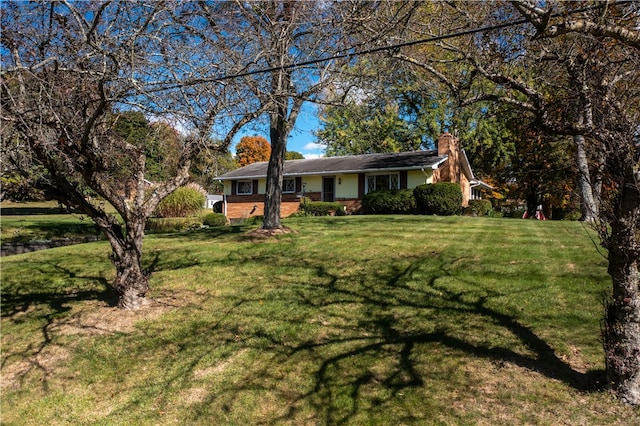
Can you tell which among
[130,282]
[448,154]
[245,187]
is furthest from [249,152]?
[130,282]

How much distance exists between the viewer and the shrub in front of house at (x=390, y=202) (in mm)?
22922

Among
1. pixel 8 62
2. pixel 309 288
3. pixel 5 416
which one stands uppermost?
pixel 8 62

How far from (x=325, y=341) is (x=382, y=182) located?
21.8 metres

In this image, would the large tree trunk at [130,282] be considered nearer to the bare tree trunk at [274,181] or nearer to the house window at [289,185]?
the bare tree trunk at [274,181]

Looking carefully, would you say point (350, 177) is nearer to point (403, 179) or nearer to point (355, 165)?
point (355, 165)

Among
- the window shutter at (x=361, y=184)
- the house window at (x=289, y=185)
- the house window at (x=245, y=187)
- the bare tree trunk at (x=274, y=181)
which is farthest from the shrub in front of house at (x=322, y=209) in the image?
the bare tree trunk at (x=274, y=181)

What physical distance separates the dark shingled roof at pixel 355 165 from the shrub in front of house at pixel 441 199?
267 centimetres

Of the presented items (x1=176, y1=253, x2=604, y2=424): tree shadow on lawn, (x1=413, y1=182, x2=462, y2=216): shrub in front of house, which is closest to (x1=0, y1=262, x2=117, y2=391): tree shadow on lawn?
(x1=176, y1=253, x2=604, y2=424): tree shadow on lawn

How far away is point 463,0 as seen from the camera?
22.7 ft

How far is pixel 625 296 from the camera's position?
A: 4211 mm

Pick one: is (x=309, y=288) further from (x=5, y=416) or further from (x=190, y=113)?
(x=5, y=416)

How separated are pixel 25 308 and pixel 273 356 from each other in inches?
214

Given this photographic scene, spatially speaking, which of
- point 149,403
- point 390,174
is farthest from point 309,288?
point 390,174

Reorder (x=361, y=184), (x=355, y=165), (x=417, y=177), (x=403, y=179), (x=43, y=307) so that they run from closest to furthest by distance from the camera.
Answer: (x=43, y=307) < (x=417, y=177) < (x=403, y=179) < (x=361, y=184) < (x=355, y=165)
